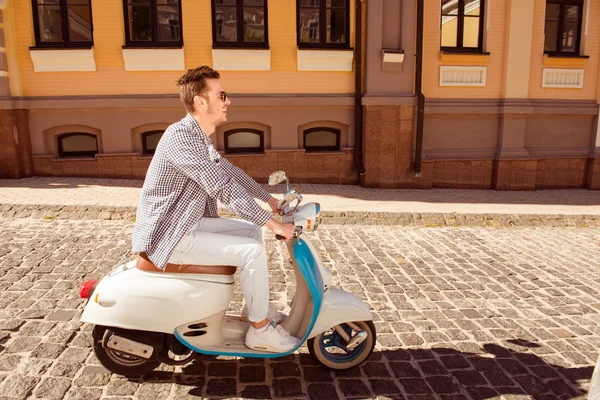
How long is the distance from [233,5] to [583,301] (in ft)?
28.2

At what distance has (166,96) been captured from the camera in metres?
9.93

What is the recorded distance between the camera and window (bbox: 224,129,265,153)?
10.5 metres

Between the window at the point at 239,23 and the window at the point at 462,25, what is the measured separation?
4.05 m

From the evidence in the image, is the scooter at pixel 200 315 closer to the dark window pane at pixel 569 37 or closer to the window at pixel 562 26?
the window at pixel 562 26

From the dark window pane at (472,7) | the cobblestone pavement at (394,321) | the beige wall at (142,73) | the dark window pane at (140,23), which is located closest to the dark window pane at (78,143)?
the beige wall at (142,73)

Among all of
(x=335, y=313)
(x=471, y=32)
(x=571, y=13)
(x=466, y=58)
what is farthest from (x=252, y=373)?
(x=571, y=13)

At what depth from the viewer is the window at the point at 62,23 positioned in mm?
9812

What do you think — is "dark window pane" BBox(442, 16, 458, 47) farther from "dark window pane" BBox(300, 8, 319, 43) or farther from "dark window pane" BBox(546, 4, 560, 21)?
"dark window pane" BBox(300, 8, 319, 43)

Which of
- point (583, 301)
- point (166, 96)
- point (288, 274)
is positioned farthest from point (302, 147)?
point (583, 301)

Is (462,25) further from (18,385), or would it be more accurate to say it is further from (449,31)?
(18,385)

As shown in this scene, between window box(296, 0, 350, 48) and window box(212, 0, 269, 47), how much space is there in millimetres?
797

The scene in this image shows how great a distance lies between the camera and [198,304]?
9.36 ft

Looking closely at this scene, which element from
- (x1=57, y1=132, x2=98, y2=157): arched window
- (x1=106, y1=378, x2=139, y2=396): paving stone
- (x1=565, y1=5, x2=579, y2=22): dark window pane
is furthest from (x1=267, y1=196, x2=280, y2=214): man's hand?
(x1=565, y1=5, x2=579, y2=22): dark window pane

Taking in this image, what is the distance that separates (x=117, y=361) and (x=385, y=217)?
538 cm
